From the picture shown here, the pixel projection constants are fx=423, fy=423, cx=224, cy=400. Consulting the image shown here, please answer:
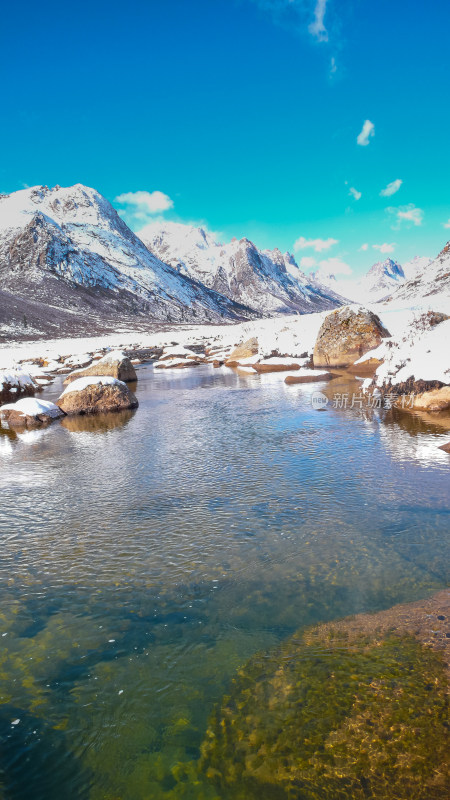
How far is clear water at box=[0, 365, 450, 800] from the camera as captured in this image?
4188 millimetres

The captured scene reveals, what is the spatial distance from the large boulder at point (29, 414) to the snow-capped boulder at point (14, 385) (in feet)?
25.6

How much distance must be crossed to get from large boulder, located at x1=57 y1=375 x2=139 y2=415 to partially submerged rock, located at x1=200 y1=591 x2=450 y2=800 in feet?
61.7

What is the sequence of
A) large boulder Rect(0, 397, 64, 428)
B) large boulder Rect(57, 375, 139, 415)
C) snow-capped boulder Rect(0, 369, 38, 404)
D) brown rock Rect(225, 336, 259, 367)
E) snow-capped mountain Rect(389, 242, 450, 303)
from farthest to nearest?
1. snow-capped mountain Rect(389, 242, 450, 303)
2. brown rock Rect(225, 336, 259, 367)
3. snow-capped boulder Rect(0, 369, 38, 404)
4. large boulder Rect(57, 375, 139, 415)
5. large boulder Rect(0, 397, 64, 428)

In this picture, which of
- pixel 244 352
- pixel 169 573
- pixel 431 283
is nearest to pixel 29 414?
pixel 169 573

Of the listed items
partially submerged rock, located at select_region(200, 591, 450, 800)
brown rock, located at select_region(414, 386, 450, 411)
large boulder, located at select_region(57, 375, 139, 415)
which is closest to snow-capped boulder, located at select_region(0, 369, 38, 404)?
large boulder, located at select_region(57, 375, 139, 415)

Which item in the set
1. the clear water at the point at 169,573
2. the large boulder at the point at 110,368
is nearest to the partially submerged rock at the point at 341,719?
the clear water at the point at 169,573

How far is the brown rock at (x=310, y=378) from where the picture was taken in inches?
1119

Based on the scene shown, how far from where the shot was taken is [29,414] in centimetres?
2033

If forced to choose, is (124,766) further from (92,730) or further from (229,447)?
(229,447)

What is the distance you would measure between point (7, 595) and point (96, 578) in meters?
1.35

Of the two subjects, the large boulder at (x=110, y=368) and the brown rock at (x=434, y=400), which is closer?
the brown rock at (x=434, y=400)

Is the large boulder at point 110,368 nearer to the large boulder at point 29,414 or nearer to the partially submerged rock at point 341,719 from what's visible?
the large boulder at point 29,414

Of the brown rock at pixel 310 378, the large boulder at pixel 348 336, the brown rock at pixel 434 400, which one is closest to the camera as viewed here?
the brown rock at pixel 434 400

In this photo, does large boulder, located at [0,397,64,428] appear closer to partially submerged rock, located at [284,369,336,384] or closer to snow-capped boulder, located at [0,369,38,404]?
snow-capped boulder, located at [0,369,38,404]
